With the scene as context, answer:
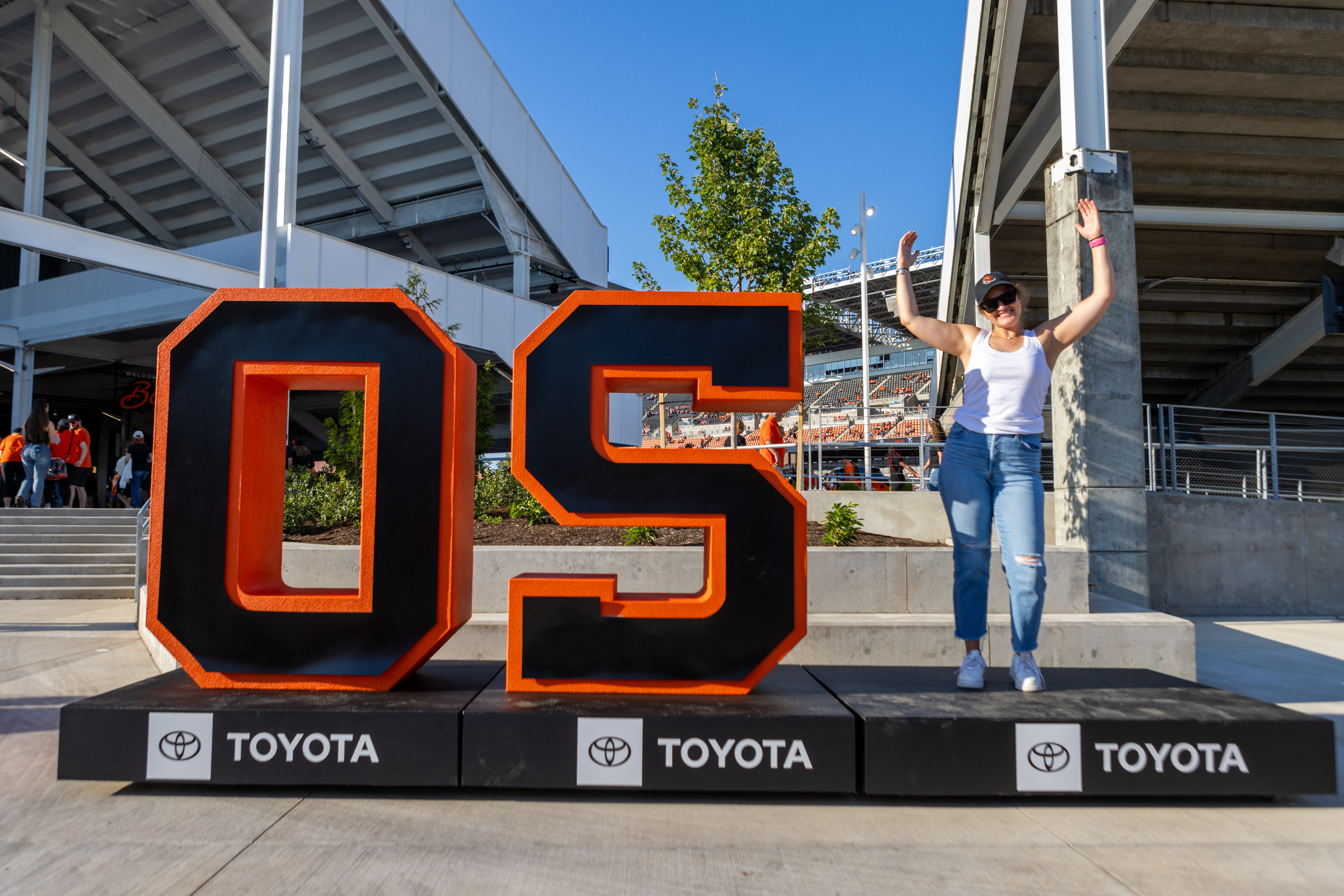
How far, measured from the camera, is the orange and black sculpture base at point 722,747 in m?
2.96

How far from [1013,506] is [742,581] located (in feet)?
4.14

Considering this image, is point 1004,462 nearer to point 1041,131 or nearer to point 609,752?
point 609,752

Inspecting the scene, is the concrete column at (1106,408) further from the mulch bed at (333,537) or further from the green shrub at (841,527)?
the mulch bed at (333,537)

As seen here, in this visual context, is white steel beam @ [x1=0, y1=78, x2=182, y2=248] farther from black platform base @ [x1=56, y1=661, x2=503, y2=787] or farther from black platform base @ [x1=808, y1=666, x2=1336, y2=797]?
black platform base @ [x1=808, y1=666, x2=1336, y2=797]

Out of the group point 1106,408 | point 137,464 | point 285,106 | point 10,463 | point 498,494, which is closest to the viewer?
point 1106,408

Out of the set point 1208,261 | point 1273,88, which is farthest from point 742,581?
point 1208,261

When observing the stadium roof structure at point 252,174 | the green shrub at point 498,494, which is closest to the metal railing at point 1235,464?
the green shrub at point 498,494

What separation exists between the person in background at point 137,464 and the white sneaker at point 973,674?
16.0 m

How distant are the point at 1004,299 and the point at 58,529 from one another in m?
13.6

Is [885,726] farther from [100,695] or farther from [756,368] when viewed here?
[100,695]

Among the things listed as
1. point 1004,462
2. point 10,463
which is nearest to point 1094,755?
point 1004,462

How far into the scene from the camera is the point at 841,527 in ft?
23.0

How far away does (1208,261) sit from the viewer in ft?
52.2

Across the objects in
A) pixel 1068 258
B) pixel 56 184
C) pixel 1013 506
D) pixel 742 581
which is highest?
pixel 56 184
